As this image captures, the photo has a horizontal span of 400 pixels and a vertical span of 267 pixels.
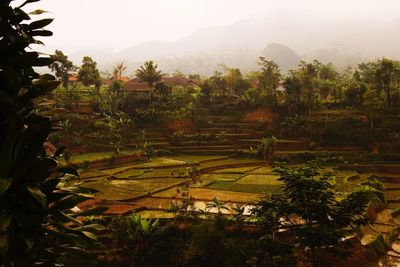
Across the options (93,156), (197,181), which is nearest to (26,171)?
(197,181)

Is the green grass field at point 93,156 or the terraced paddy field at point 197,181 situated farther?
the green grass field at point 93,156

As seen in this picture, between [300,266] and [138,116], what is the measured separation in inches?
954

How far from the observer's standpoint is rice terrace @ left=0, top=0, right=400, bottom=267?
7.23ft

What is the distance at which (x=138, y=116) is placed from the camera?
1312 inches

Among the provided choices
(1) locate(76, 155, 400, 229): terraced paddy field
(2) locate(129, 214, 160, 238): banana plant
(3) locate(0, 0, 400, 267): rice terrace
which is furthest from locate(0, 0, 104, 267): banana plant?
(1) locate(76, 155, 400, 229): terraced paddy field

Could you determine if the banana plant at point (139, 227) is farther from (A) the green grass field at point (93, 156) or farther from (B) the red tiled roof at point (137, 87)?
(B) the red tiled roof at point (137, 87)

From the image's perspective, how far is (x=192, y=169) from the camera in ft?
71.2

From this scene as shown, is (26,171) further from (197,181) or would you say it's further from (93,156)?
(93,156)

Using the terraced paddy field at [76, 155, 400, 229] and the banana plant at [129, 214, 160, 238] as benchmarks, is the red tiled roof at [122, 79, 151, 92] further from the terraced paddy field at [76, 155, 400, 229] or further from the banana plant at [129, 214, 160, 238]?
the banana plant at [129, 214, 160, 238]

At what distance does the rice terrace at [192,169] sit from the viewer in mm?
2203

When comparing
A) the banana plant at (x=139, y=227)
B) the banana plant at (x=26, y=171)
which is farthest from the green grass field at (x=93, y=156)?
the banana plant at (x=26, y=171)

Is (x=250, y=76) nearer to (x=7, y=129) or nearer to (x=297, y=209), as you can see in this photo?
(x=297, y=209)

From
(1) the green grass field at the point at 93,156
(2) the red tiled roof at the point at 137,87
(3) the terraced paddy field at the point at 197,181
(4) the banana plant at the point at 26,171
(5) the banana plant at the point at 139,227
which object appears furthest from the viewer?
(2) the red tiled roof at the point at 137,87

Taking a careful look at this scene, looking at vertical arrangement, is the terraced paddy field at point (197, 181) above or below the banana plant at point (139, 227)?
below
